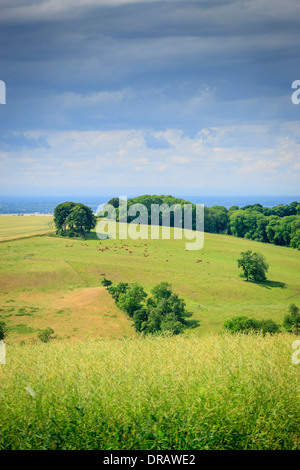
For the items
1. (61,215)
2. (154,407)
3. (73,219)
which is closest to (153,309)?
(154,407)

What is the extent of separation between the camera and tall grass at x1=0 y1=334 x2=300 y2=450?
595cm

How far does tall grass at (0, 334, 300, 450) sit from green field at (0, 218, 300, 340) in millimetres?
22282

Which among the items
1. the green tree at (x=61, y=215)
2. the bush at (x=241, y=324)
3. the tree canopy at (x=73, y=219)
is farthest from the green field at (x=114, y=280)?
the green tree at (x=61, y=215)

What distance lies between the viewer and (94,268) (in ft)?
183

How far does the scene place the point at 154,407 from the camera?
630 cm

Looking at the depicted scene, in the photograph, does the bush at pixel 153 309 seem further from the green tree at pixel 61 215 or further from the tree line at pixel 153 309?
the green tree at pixel 61 215

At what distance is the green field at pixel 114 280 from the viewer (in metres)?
34.3

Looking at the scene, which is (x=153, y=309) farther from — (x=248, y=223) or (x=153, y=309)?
(x=248, y=223)

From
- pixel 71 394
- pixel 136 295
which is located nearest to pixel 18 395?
pixel 71 394

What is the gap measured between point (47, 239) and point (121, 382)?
264ft

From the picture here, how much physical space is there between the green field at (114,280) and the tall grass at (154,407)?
73.1 ft

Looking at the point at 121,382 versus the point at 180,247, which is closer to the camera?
the point at 121,382

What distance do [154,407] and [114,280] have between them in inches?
1778

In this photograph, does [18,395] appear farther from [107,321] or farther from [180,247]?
[180,247]
